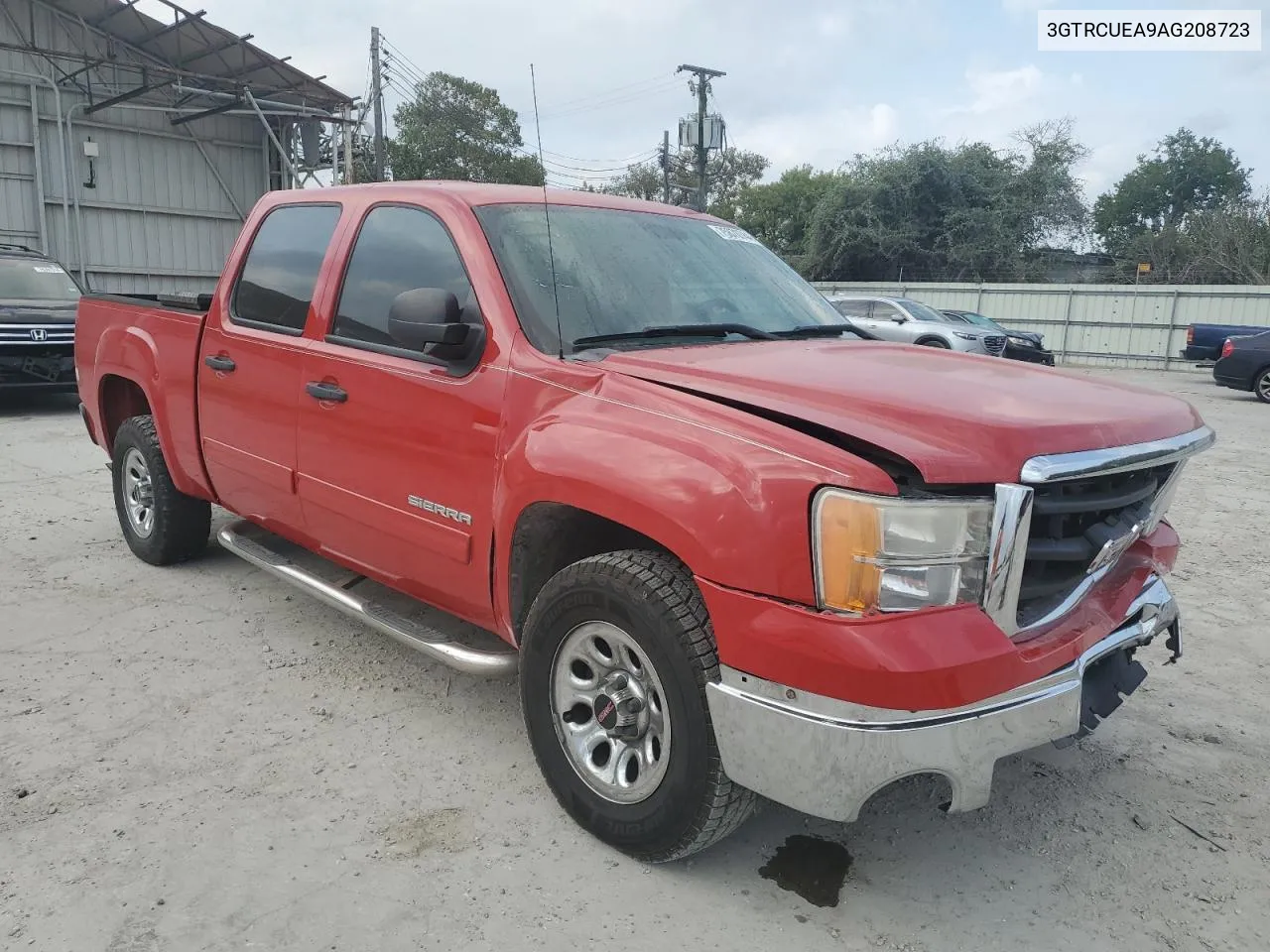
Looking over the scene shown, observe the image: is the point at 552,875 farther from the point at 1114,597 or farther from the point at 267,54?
the point at 267,54

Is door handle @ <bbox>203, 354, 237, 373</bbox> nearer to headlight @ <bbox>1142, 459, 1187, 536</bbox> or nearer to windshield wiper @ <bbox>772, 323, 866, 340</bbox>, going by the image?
windshield wiper @ <bbox>772, 323, 866, 340</bbox>

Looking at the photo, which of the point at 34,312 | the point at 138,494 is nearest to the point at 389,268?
the point at 138,494

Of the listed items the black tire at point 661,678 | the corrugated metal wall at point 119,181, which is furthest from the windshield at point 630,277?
the corrugated metal wall at point 119,181

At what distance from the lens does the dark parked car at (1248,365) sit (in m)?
15.9

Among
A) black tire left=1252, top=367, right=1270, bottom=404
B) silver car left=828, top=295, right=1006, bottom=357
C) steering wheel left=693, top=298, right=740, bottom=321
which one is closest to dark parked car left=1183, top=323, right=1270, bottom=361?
black tire left=1252, top=367, right=1270, bottom=404

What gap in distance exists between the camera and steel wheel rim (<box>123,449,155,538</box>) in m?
5.14

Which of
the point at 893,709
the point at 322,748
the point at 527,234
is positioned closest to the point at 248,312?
the point at 527,234

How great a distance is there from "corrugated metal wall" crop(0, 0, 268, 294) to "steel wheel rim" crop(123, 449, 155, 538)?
1782 centimetres

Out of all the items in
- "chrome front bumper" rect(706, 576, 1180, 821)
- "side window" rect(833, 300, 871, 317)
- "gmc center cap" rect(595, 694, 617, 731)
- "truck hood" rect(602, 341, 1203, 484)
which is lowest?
"gmc center cap" rect(595, 694, 617, 731)

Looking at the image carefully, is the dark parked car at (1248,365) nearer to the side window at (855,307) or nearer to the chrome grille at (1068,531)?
the side window at (855,307)

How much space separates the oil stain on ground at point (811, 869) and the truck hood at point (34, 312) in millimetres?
10601

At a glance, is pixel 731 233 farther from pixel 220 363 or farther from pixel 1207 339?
pixel 1207 339

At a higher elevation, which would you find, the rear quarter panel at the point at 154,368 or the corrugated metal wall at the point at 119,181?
the corrugated metal wall at the point at 119,181

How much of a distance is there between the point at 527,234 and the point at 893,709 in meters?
2.00
